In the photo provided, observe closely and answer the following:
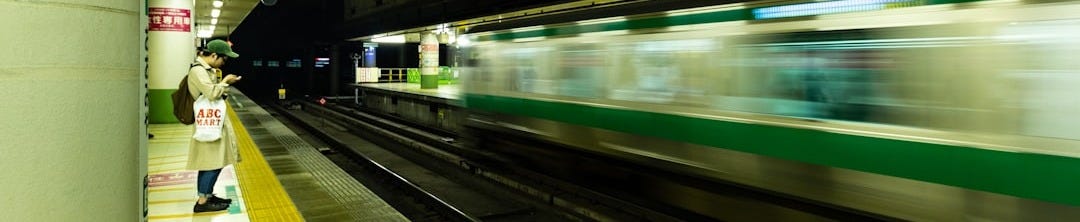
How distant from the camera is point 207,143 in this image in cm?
530

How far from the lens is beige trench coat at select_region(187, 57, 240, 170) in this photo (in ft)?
16.9

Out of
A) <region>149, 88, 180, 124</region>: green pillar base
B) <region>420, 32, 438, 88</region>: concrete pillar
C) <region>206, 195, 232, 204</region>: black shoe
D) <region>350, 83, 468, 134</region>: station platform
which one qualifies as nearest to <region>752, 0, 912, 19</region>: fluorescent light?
<region>206, 195, 232, 204</region>: black shoe

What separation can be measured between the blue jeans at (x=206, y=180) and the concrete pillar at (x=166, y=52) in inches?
352

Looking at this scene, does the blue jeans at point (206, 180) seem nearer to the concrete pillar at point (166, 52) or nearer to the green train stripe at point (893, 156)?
the green train stripe at point (893, 156)

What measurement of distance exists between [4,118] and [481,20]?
17438mm

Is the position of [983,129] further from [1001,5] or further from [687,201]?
[687,201]

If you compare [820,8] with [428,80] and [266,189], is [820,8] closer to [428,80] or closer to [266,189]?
[266,189]

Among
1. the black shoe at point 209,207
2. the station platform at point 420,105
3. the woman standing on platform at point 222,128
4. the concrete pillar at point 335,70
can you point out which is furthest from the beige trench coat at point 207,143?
the concrete pillar at point 335,70

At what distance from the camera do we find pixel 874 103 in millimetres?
4797

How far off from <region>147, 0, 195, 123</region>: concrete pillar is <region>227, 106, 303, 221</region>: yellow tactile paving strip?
17.1ft

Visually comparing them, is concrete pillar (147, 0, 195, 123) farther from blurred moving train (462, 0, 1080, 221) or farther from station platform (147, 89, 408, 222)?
blurred moving train (462, 0, 1080, 221)

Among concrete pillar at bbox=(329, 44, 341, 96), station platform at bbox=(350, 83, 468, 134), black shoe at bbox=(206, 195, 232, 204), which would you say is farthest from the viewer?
concrete pillar at bbox=(329, 44, 341, 96)

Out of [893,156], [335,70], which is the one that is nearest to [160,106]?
[893,156]

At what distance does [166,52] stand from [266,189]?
799 centimetres
